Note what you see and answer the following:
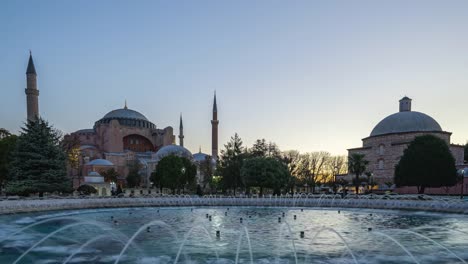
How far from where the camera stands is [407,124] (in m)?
46.5

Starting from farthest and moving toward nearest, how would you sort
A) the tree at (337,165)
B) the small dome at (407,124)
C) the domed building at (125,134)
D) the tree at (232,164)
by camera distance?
the domed building at (125,134) → the tree at (337,165) → the small dome at (407,124) → the tree at (232,164)

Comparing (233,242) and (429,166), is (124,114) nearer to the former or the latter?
(429,166)

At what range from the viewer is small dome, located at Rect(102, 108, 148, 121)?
77.5 metres

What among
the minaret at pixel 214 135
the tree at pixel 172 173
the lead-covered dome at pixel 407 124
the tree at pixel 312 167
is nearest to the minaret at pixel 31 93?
the tree at pixel 172 173

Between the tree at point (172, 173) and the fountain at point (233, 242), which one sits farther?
the tree at point (172, 173)

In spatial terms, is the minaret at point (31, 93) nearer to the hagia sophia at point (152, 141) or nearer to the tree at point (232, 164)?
the hagia sophia at point (152, 141)

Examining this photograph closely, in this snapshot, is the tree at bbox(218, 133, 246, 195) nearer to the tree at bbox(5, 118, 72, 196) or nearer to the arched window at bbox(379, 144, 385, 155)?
the tree at bbox(5, 118, 72, 196)

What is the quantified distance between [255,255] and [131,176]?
5105 centimetres

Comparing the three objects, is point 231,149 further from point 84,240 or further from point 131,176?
point 84,240

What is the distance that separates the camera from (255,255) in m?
7.96

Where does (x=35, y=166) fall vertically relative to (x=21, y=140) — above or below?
below

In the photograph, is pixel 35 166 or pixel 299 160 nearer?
pixel 35 166

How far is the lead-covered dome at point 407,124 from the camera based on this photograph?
4573 centimetres

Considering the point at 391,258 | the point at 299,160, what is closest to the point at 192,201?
the point at 391,258
